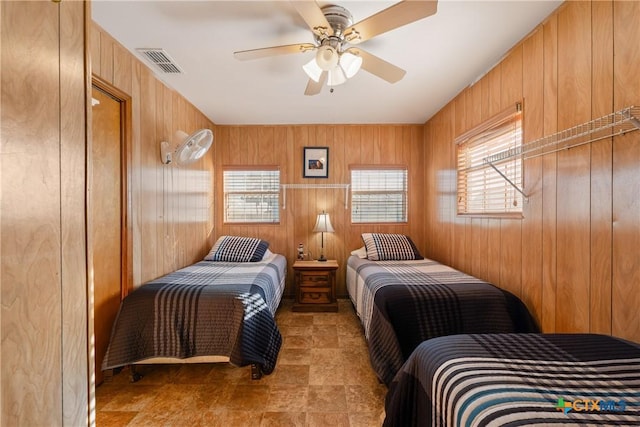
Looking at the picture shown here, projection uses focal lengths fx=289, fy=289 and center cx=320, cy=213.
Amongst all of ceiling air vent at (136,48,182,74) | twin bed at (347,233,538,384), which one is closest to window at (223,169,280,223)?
ceiling air vent at (136,48,182,74)

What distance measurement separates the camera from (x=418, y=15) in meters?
1.43

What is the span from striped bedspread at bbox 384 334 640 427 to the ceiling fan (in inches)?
60.1

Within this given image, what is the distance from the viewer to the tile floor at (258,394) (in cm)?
170

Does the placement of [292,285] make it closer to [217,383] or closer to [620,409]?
[217,383]

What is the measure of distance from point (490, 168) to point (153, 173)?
9.78 ft

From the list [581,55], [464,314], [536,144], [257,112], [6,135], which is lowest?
[464,314]

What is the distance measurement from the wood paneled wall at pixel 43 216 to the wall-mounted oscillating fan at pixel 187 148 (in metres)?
1.67

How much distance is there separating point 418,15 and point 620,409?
167 cm

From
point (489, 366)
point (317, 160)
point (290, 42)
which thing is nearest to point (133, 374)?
point (489, 366)

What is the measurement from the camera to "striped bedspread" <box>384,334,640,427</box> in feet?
2.55

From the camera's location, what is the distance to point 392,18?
147 cm

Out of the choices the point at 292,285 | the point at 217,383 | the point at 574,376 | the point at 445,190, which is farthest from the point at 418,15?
the point at 292,285

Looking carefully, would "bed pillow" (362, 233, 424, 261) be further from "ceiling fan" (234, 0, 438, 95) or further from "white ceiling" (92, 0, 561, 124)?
"ceiling fan" (234, 0, 438, 95)

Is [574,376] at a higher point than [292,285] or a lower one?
higher
